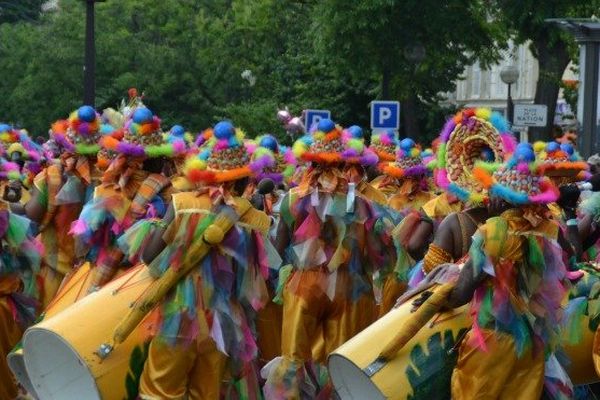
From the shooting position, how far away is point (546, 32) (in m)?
24.5

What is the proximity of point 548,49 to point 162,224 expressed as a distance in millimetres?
18485

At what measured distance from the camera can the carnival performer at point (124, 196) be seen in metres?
9.47

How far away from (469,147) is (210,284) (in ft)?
5.18

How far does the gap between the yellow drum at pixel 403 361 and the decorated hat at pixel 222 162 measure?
4.48ft

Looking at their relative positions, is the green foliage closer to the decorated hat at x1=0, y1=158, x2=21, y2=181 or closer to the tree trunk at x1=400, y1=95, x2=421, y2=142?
the tree trunk at x1=400, y1=95, x2=421, y2=142

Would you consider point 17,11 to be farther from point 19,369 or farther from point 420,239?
point 420,239

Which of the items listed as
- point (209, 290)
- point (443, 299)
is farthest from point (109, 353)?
point (443, 299)

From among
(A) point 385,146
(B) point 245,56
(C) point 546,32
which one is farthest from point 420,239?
(B) point 245,56

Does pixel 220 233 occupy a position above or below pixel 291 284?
above

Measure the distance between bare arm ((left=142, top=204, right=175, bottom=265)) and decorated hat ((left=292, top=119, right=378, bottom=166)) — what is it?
2190 millimetres

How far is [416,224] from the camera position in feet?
28.9

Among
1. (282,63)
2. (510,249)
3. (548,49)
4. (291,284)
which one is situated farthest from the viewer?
(282,63)

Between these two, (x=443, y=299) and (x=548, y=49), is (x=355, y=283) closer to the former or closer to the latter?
(x=443, y=299)

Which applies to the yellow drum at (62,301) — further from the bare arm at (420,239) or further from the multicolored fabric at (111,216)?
the bare arm at (420,239)
